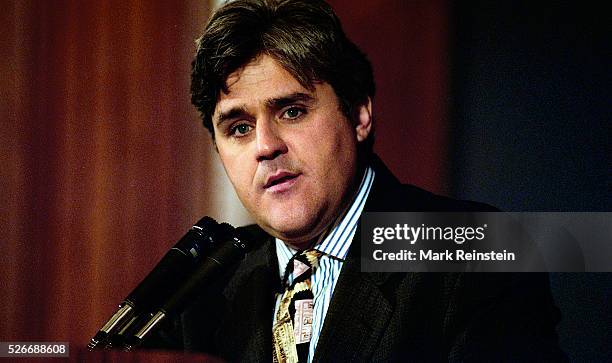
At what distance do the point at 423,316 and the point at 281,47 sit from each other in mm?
590

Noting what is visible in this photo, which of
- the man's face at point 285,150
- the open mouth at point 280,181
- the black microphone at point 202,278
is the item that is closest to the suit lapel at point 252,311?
the man's face at point 285,150

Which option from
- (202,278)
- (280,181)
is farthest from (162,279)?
(280,181)

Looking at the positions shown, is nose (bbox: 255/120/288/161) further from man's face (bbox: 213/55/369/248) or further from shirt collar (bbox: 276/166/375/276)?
shirt collar (bbox: 276/166/375/276)

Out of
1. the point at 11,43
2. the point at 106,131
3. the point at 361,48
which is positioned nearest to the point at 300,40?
the point at 361,48

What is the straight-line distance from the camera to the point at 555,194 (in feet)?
4.73

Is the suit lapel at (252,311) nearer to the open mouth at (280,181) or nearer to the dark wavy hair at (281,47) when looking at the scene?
the open mouth at (280,181)

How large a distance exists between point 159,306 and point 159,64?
852 mm

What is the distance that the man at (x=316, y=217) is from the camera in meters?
1.26

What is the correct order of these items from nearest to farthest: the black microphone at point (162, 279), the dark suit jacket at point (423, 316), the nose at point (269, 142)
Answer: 1. the black microphone at point (162, 279)
2. the dark suit jacket at point (423, 316)
3. the nose at point (269, 142)

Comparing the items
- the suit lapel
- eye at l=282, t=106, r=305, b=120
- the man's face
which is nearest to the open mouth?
the man's face

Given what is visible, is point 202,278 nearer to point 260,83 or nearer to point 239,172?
point 239,172

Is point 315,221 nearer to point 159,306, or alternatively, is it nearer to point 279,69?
point 279,69

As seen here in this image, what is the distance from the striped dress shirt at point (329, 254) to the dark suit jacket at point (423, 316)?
0.03 m

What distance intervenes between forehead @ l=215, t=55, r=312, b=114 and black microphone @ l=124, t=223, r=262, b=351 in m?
0.34
